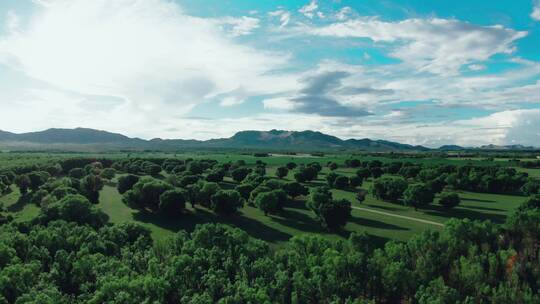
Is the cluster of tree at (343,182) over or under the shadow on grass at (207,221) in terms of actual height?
over

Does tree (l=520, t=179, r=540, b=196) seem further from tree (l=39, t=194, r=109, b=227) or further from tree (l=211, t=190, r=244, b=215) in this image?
tree (l=39, t=194, r=109, b=227)

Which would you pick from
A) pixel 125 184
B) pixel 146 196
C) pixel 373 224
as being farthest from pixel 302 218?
pixel 125 184

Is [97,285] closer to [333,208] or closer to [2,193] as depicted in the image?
[333,208]

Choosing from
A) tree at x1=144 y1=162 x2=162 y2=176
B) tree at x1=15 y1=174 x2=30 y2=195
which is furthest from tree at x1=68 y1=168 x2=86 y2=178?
tree at x1=144 y1=162 x2=162 y2=176

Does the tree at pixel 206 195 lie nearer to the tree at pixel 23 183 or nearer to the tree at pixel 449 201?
the tree at pixel 449 201

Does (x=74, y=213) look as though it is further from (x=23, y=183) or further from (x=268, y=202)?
(x=23, y=183)

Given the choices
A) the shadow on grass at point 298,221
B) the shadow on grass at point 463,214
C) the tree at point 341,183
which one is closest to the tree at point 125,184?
the shadow on grass at point 298,221

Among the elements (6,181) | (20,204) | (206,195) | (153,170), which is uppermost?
(153,170)
